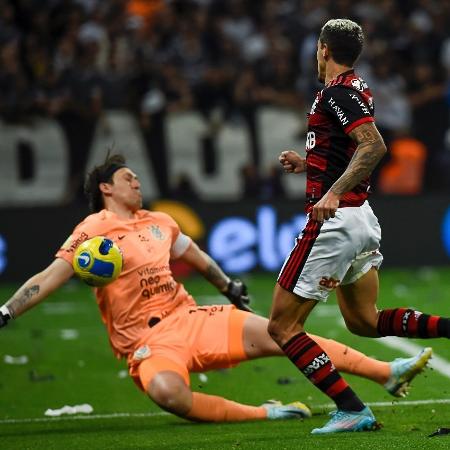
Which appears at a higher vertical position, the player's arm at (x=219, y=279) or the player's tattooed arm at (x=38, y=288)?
the player's tattooed arm at (x=38, y=288)

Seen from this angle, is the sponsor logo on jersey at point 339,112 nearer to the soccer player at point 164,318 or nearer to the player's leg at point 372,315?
the player's leg at point 372,315

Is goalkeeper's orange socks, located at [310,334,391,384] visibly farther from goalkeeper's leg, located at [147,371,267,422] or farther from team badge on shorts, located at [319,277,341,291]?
team badge on shorts, located at [319,277,341,291]

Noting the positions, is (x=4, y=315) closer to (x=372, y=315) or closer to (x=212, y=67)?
(x=372, y=315)

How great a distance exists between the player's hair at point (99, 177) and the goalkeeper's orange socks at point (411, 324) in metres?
2.13

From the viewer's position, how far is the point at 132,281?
24.4 ft

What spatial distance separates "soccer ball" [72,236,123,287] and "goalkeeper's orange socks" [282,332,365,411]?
4.33 feet

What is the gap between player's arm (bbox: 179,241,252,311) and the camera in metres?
7.70

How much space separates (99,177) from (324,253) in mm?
2044

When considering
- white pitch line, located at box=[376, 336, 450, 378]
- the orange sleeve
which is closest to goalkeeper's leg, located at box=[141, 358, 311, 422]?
the orange sleeve

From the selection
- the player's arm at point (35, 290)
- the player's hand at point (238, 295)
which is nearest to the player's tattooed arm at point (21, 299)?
the player's arm at point (35, 290)

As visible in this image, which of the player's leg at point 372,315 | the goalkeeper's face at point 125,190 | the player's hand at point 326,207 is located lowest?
the player's leg at point 372,315

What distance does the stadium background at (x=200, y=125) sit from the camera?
51.8ft

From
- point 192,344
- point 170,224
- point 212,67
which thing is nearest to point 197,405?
point 192,344

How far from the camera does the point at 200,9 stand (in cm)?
1744
